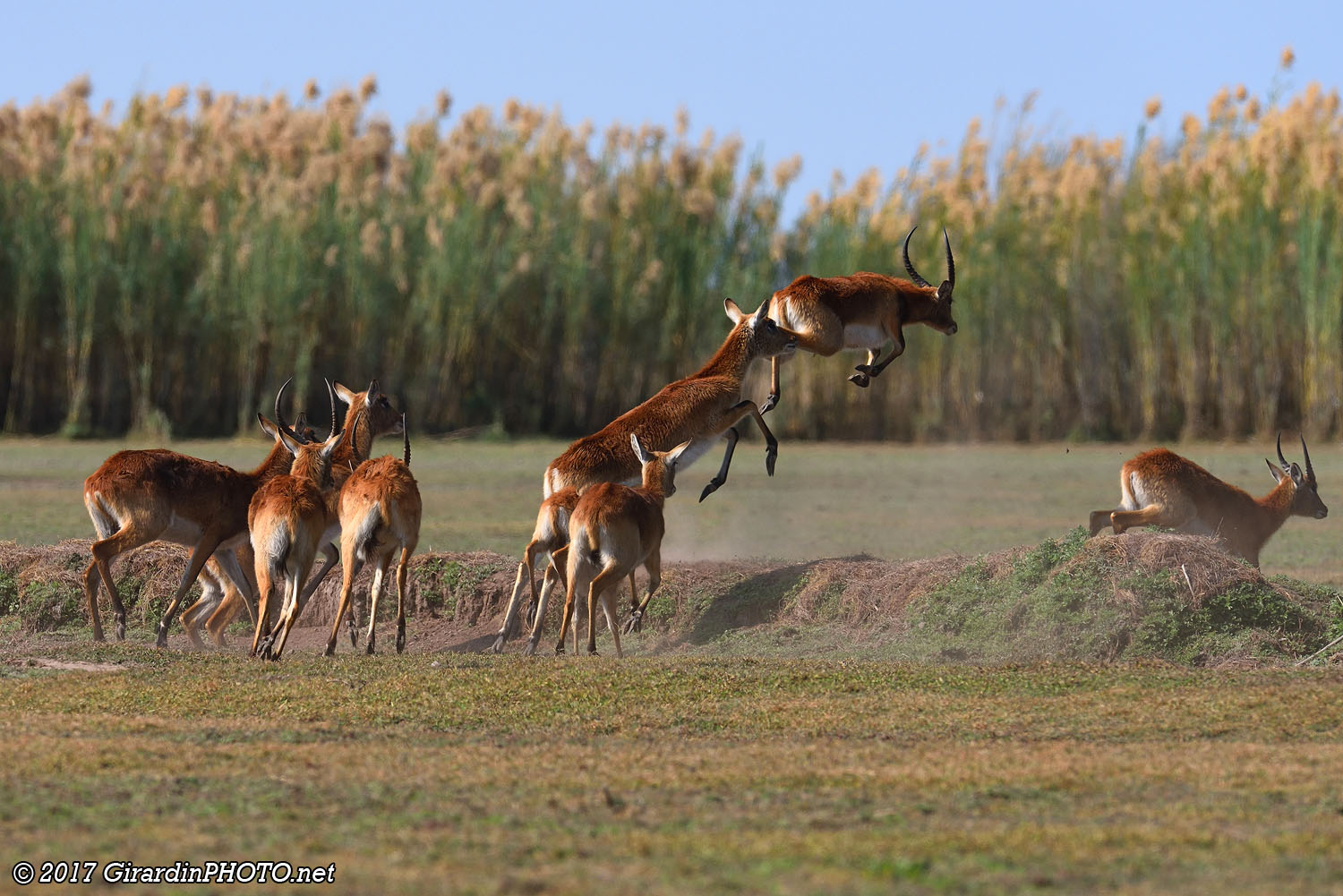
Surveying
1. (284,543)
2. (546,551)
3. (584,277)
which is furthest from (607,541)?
(584,277)

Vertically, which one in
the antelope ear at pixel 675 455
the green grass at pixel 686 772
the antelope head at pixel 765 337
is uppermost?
the antelope head at pixel 765 337

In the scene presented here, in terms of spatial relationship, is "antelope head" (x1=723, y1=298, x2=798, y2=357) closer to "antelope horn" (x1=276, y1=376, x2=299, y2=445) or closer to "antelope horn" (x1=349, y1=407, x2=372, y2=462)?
"antelope horn" (x1=349, y1=407, x2=372, y2=462)

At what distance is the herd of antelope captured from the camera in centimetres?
1020

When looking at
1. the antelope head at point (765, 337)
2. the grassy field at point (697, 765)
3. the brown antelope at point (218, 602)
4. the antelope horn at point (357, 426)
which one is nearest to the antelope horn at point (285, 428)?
the antelope horn at point (357, 426)

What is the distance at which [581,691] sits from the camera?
8.70 meters

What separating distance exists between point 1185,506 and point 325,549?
5.84m

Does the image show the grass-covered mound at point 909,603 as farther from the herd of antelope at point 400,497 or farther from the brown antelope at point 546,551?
the brown antelope at point 546,551

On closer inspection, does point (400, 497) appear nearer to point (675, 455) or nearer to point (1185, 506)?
point (675, 455)

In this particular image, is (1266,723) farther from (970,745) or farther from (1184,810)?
(1184,810)

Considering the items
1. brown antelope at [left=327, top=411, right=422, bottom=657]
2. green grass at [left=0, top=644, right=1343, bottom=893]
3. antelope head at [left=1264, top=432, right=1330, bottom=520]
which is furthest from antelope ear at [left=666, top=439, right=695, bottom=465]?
antelope head at [left=1264, top=432, right=1330, bottom=520]

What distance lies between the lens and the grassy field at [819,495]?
1602cm

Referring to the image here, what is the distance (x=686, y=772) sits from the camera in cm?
670

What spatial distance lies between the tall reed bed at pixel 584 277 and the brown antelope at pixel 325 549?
43.6 feet

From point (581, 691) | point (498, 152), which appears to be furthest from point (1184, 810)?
point (498, 152)
